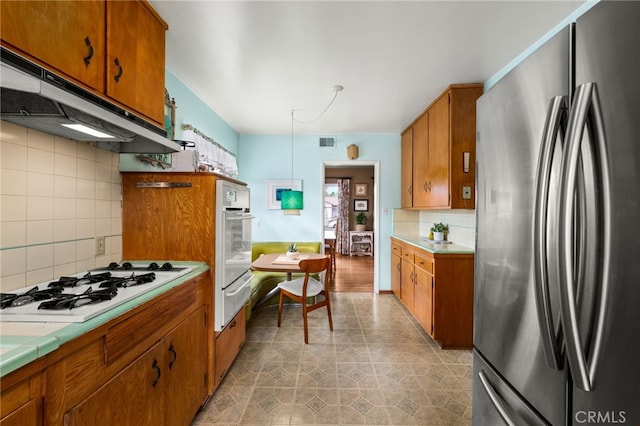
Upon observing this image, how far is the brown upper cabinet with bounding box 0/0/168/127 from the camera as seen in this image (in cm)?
91

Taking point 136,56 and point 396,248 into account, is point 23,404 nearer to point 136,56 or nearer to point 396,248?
point 136,56

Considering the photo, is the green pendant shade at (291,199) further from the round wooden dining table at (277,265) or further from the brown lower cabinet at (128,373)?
the brown lower cabinet at (128,373)

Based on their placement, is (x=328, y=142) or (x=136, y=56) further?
(x=328, y=142)

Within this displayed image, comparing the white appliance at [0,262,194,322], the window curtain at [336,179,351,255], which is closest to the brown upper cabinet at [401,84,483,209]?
the white appliance at [0,262,194,322]

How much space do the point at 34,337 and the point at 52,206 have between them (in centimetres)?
87

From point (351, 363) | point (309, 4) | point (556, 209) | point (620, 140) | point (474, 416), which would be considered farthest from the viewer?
point (351, 363)

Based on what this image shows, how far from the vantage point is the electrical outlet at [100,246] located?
5.25ft

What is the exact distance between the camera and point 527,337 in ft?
2.64

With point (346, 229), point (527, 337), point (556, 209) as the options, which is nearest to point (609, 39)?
point (556, 209)

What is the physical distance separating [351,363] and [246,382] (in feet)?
2.87

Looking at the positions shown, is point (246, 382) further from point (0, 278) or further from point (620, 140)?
point (620, 140)

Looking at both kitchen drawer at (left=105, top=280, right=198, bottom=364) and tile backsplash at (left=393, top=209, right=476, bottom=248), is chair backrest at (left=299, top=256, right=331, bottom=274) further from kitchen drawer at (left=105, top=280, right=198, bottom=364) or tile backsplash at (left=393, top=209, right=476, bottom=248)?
tile backsplash at (left=393, top=209, right=476, bottom=248)

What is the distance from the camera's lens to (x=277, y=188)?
4.42 meters

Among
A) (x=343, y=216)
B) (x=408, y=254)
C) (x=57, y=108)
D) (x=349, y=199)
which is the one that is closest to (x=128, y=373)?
(x=57, y=108)
